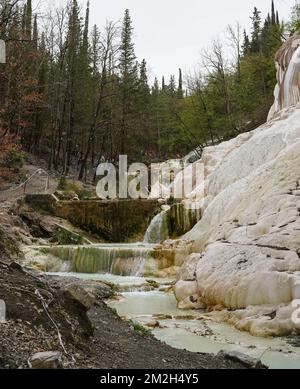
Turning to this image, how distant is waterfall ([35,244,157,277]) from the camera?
14.2 metres

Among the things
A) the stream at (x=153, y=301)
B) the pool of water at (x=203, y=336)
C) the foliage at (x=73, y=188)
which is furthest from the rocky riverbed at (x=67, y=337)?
the foliage at (x=73, y=188)

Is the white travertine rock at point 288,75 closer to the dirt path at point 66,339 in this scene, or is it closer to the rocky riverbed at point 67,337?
the rocky riverbed at point 67,337

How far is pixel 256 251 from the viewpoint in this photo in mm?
9266

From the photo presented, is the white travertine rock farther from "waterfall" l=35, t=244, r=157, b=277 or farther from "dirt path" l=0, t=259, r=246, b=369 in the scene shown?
"dirt path" l=0, t=259, r=246, b=369

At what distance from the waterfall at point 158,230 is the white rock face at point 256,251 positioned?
3669mm

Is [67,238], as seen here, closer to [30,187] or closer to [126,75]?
[30,187]

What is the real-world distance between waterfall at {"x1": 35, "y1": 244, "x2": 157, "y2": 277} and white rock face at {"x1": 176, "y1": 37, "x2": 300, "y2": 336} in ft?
5.55

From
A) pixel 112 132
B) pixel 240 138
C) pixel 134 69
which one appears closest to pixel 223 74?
pixel 134 69

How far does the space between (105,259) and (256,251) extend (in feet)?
20.9

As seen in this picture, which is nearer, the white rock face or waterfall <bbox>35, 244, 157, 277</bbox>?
the white rock face

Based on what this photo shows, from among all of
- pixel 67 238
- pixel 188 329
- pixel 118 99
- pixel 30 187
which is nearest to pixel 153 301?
pixel 188 329

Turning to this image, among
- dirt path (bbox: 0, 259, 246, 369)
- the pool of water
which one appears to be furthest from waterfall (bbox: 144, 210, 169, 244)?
dirt path (bbox: 0, 259, 246, 369)

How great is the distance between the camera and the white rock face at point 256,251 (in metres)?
8.16
